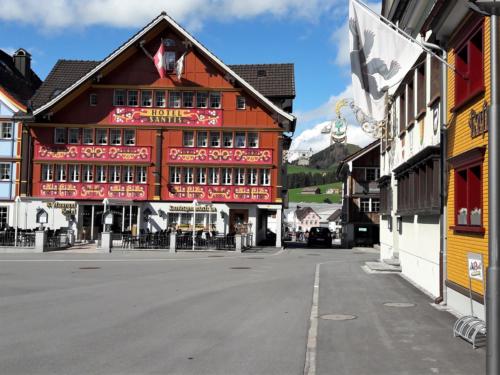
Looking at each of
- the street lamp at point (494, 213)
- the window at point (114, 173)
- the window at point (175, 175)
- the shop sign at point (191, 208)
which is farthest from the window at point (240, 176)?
the street lamp at point (494, 213)

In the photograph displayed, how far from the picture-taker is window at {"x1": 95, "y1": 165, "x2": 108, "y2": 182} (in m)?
44.2

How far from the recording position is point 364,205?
56156 millimetres

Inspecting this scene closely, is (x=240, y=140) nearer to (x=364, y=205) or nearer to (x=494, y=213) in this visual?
(x=364, y=205)

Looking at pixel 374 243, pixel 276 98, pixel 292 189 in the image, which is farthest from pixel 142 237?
pixel 292 189

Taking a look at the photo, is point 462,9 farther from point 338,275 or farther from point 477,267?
point 338,275

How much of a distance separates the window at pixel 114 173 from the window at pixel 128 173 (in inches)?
16.3

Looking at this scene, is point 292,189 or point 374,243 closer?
point 374,243

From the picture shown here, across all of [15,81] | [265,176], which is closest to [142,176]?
[265,176]

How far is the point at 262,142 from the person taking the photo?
4334 cm

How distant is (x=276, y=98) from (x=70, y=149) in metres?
15.5

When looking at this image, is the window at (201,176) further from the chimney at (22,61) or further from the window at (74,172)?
the chimney at (22,61)

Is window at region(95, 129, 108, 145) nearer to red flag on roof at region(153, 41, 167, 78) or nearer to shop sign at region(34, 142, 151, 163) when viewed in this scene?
shop sign at region(34, 142, 151, 163)

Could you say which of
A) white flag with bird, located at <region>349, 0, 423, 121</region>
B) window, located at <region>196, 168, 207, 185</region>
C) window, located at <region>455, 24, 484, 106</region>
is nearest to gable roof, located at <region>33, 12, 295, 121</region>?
window, located at <region>196, 168, 207, 185</region>

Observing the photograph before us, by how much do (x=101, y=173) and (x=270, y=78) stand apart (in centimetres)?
1497
